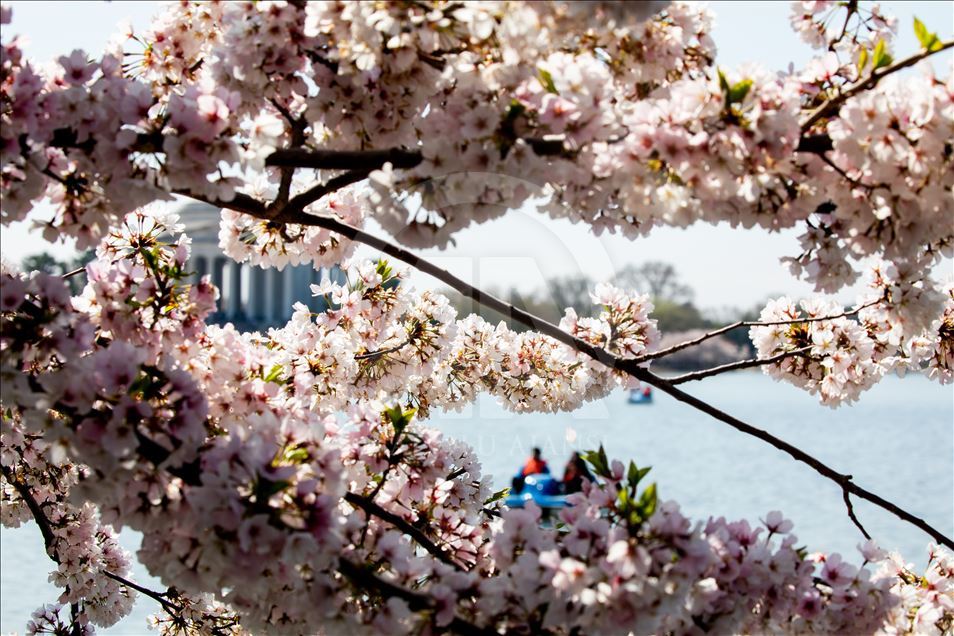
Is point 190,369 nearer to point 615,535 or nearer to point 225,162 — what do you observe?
point 225,162

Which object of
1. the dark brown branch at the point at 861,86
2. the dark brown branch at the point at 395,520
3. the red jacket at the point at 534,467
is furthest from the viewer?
the red jacket at the point at 534,467

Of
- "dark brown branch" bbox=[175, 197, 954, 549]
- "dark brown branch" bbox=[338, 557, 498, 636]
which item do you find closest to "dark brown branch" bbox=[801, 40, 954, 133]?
"dark brown branch" bbox=[175, 197, 954, 549]

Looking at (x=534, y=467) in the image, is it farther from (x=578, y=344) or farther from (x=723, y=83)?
(x=723, y=83)

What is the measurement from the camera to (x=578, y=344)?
12.4 ft

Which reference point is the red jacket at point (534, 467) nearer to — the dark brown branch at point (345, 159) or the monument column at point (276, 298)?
the dark brown branch at point (345, 159)

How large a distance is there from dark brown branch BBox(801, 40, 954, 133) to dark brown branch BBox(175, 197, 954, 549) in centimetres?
100

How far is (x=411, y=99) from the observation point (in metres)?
3.31

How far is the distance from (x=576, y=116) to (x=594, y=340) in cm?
235

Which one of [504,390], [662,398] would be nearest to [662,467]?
[504,390]

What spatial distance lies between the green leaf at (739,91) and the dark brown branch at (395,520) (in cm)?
167

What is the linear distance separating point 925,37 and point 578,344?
151 cm

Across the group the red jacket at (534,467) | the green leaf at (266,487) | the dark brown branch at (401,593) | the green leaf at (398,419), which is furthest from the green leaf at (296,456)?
the red jacket at (534,467)

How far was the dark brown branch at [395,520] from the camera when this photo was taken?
344 centimetres

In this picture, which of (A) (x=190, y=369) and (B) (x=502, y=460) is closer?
(A) (x=190, y=369)
